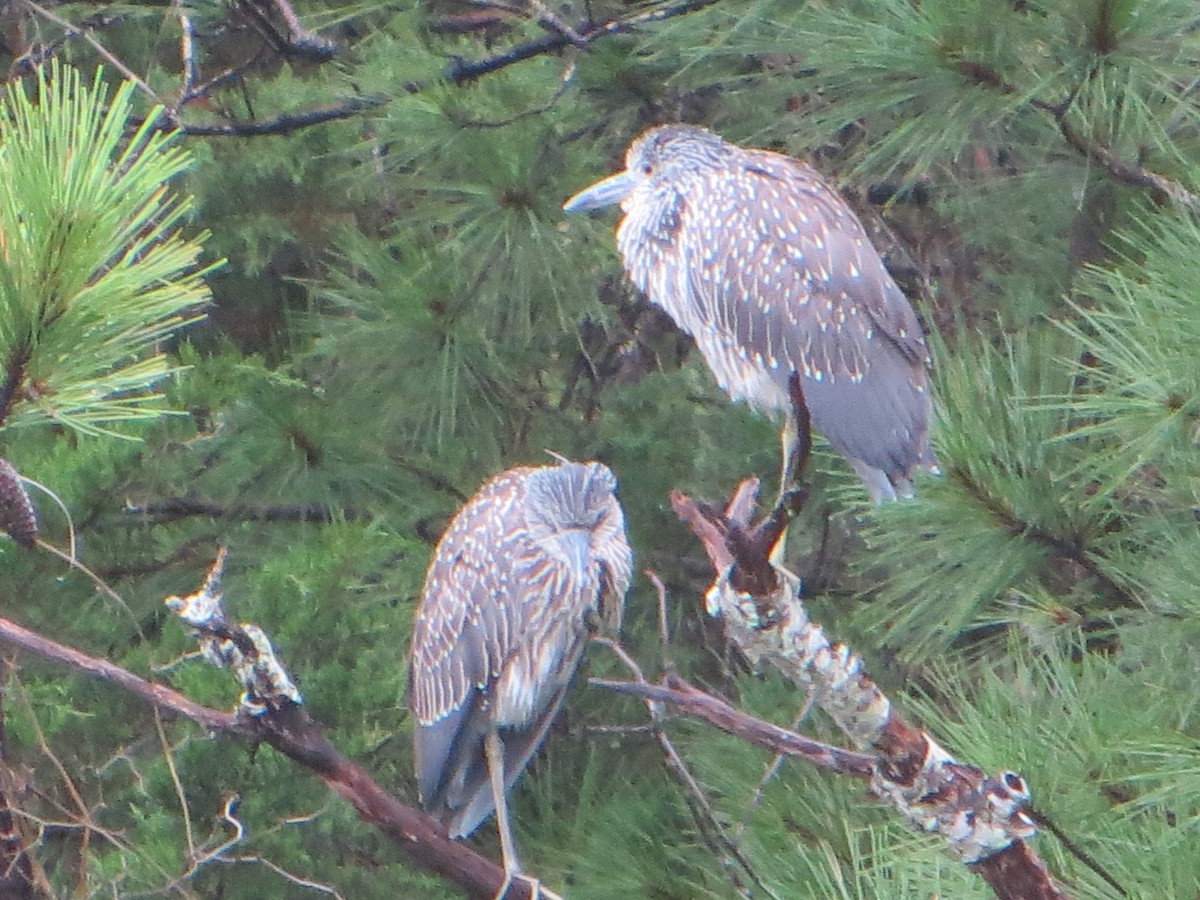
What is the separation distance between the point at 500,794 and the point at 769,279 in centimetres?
92

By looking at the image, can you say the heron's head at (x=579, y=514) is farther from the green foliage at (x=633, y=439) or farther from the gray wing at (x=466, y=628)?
the green foliage at (x=633, y=439)

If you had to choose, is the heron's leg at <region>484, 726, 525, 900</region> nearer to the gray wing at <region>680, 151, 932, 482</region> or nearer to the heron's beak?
the gray wing at <region>680, 151, 932, 482</region>

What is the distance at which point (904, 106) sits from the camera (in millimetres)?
2617

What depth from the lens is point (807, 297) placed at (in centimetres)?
279

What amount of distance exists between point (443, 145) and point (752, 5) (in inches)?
21.5

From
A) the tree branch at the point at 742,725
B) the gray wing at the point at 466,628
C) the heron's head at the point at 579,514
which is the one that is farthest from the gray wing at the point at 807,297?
the tree branch at the point at 742,725

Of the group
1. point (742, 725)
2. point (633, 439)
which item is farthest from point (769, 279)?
point (742, 725)

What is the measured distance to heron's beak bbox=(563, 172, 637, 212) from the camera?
2.82 m

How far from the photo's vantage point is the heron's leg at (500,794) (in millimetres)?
2494

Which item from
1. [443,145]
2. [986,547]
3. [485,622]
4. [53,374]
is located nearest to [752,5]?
[443,145]

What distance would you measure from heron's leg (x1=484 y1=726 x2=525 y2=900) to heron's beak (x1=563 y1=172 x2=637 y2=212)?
0.88 metres

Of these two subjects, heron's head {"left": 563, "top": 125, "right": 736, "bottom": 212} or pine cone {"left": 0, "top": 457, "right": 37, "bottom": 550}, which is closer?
pine cone {"left": 0, "top": 457, "right": 37, "bottom": 550}

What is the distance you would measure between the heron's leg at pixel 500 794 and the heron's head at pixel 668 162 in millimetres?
900

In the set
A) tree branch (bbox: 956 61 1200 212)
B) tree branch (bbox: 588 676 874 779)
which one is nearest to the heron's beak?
tree branch (bbox: 956 61 1200 212)
